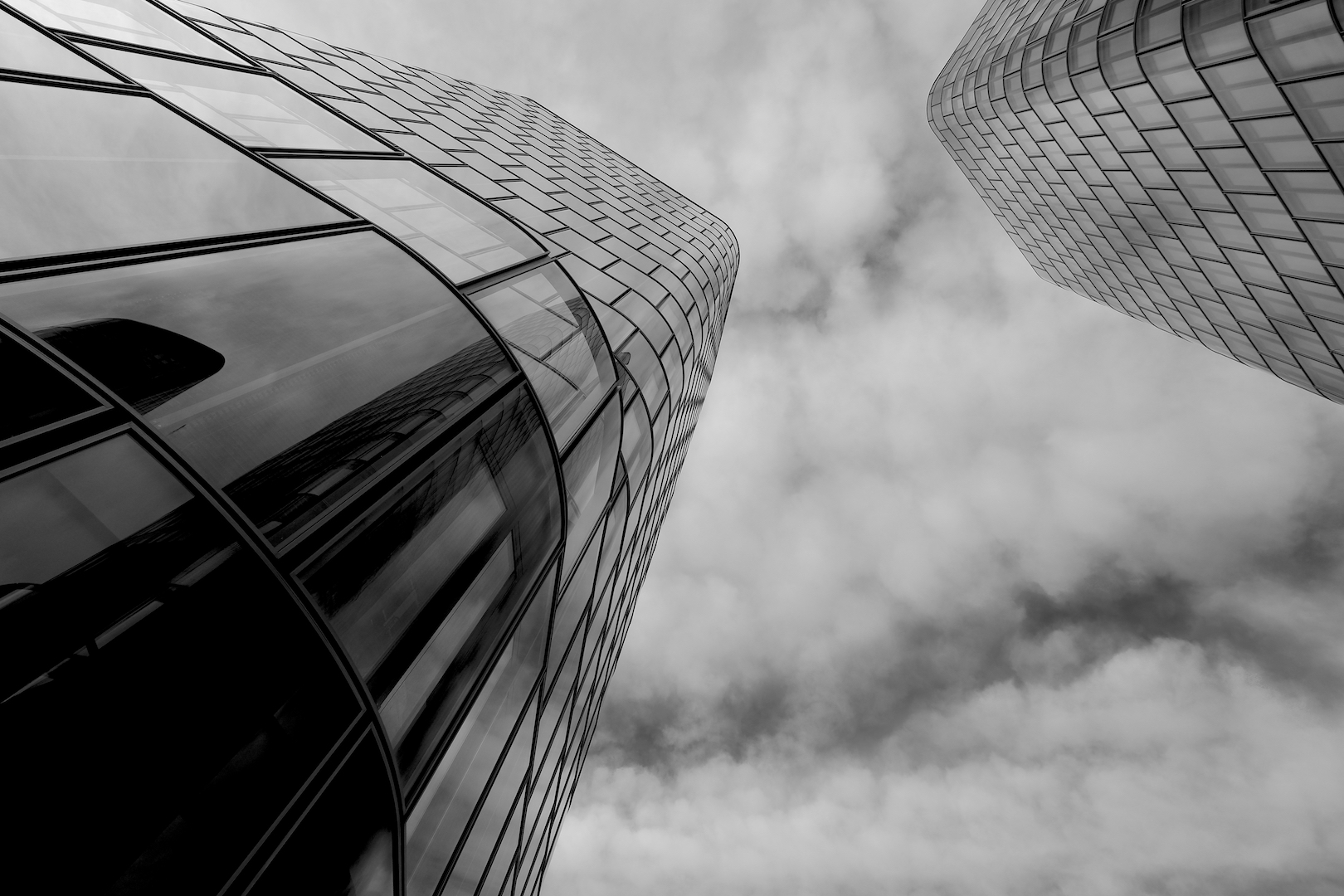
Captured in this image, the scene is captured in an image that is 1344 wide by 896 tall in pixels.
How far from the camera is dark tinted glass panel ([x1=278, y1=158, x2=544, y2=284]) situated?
317 inches

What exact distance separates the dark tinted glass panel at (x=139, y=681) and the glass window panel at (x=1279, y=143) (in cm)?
2590

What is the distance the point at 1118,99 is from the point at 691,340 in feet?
A: 63.4

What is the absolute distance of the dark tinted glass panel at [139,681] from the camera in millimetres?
3092

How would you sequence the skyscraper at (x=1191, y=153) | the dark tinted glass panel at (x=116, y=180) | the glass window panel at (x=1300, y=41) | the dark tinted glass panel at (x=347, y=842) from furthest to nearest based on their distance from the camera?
the skyscraper at (x=1191, y=153), the glass window panel at (x=1300, y=41), the dark tinted glass panel at (x=116, y=180), the dark tinted glass panel at (x=347, y=842)

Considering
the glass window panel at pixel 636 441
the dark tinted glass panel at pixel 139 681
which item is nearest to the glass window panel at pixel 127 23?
the dark tinted glass panel at pixel 139 681

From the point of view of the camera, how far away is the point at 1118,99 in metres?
23.7

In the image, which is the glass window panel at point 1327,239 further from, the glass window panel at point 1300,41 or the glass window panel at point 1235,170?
the glass window panel at point 1300,41

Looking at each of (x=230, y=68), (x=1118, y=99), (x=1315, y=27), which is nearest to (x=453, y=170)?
(x=230, y=68)

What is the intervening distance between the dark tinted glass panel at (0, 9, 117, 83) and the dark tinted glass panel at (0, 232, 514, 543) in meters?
2.45

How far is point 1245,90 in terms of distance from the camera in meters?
18.0

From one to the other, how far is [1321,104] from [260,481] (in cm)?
2479

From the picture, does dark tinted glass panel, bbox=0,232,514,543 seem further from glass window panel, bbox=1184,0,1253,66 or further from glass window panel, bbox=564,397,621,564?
glass window panel, bbox=1184,0,1253,66


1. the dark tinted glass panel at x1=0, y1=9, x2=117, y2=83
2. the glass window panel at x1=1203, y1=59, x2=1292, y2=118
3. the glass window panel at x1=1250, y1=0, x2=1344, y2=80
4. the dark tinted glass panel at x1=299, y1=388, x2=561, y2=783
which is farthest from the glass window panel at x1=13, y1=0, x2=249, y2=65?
the glass window panel at x1=1203, y1=59, x2=1292, y2=118

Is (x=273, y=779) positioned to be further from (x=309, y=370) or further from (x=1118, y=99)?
(x=1118, y=99)
